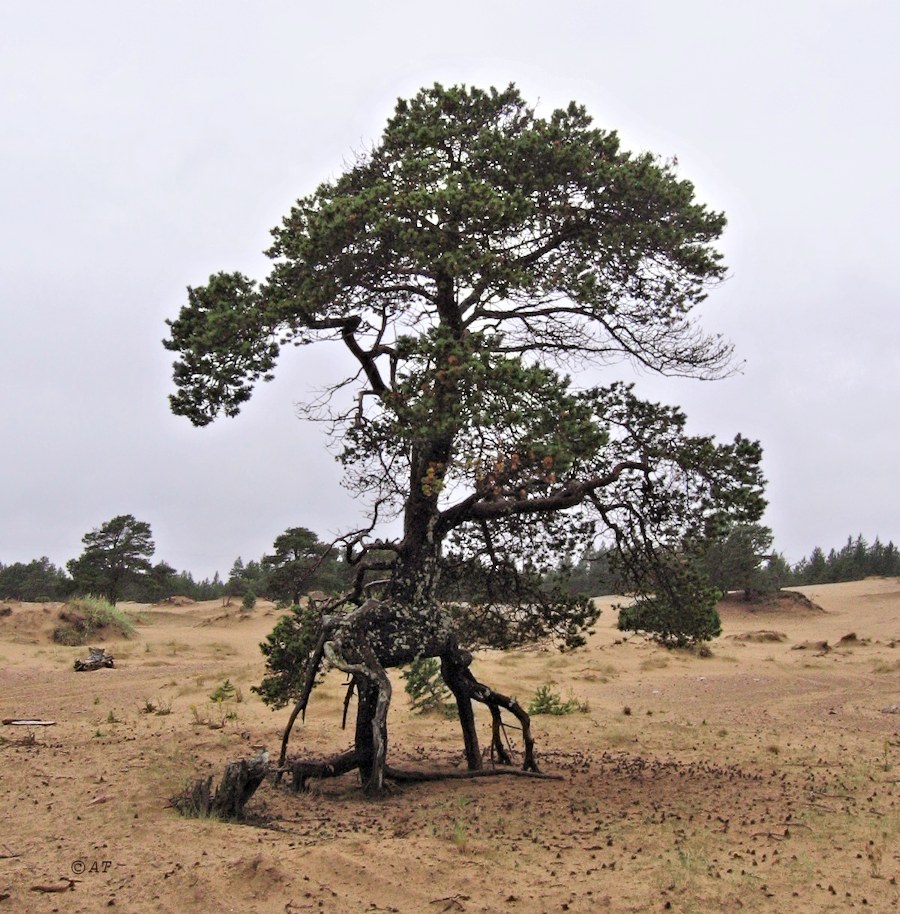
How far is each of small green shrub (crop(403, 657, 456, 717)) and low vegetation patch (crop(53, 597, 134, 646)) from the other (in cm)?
1634

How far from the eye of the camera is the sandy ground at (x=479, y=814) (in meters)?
5.95

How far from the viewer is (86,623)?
94.3 ft

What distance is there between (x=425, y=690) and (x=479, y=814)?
23.2 ft

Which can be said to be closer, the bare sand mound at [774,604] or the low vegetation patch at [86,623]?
the low vegetation patch at [86,623]

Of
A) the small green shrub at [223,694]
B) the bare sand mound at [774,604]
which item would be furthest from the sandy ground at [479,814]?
the bare sand mound at [774,604]

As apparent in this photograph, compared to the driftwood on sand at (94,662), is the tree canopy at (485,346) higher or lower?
higher

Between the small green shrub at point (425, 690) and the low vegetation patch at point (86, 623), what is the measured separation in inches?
643

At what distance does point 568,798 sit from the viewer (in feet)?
29.8

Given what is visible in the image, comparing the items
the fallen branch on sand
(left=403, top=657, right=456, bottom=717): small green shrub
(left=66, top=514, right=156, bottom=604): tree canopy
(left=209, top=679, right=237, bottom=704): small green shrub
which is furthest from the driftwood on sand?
(left=66, top=514, right=156, bottom=604): tree canopy

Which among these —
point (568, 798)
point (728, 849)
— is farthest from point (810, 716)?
point (728, 849)

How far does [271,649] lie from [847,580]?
179 feet

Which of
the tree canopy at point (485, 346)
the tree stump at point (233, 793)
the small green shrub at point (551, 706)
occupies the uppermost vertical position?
the tree canopy at point (485, 346)

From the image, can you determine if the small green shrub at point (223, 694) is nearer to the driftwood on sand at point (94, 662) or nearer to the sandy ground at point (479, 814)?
the sandy ground at point (479, 814)

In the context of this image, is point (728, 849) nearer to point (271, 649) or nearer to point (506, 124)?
point (271, 649)
